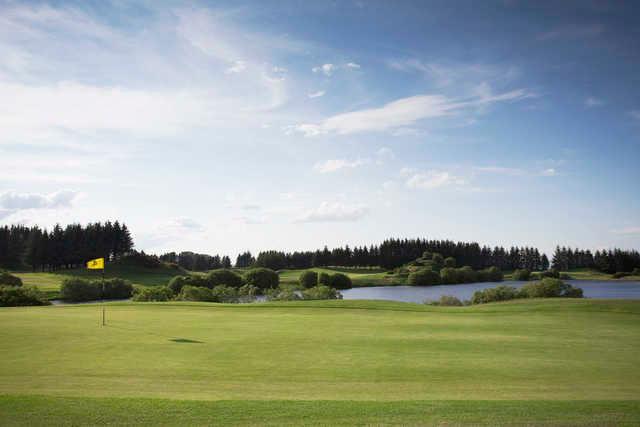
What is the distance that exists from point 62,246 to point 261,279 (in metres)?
67.2

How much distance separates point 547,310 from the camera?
90.2 feet

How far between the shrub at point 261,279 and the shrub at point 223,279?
255 cm

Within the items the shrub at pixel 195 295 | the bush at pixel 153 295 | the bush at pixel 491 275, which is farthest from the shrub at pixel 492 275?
the bush at pixel 153 295

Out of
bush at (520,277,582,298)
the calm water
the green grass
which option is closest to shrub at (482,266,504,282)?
the calm water

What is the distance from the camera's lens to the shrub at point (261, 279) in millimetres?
81344

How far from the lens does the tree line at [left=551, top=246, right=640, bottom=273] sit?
136750 mm

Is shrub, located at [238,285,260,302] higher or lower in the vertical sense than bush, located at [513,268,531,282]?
higher

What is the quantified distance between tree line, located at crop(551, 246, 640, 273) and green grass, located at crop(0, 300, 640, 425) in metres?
136

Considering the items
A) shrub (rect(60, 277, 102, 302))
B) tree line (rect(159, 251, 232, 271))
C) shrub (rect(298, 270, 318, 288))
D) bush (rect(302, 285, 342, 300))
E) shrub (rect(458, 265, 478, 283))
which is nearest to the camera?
bush (rect(302, 285, 342, 300))

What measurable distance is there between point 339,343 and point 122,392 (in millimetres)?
8241

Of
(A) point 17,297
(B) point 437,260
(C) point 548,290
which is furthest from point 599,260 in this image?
(A) point 17,297

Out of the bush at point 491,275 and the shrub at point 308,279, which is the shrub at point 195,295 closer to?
the shrub at point 308,279

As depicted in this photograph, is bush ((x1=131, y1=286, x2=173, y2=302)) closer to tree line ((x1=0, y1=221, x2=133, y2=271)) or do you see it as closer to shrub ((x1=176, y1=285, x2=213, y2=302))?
shrub ((x1=176, y1=285, x2=213, y2=302))

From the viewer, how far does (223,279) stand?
269 ft
